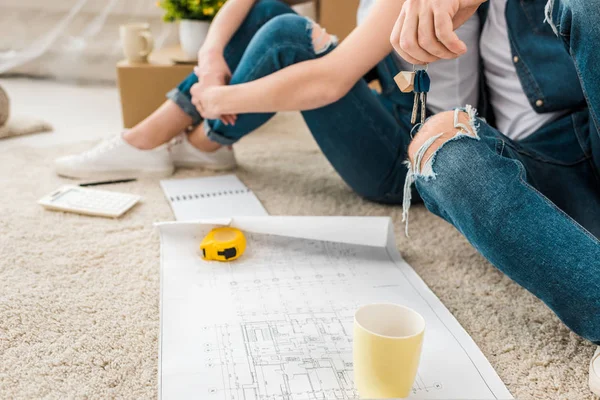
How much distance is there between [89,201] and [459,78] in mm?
705

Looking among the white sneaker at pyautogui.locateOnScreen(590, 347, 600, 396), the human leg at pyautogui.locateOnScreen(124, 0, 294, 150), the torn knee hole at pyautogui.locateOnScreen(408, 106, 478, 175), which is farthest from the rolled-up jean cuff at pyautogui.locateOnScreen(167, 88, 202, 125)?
the white sneaker at pyautogui.locateOnScreen(590, 347, 600, 396)

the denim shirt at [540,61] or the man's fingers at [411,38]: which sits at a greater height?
the man's fingers at [411,38]

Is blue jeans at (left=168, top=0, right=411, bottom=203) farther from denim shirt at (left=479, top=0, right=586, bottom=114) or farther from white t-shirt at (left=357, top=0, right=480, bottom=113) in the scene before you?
denim shirt at (left=479, top=0, right=586, bottom=114)

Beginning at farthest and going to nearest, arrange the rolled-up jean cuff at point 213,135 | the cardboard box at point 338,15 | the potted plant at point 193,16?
the cardboard box at point 338,15, the potted plant at point 193,16, the rolled-up jean cuff at point 213,135

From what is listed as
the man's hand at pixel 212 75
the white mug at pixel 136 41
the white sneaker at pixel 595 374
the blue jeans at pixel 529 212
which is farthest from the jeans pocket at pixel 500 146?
the white mug at pixel 136 41

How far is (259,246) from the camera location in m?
0.89

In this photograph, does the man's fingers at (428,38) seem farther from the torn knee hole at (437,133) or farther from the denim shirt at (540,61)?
the denim shirt at (540,61)

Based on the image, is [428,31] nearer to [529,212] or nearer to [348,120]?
[529,212]

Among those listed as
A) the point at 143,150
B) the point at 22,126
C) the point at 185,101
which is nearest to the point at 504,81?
the point at 185,101

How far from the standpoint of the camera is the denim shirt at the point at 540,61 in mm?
845

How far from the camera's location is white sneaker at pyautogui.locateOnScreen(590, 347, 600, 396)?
59 centimetres

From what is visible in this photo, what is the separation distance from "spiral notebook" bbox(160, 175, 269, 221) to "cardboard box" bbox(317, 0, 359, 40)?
797 mm

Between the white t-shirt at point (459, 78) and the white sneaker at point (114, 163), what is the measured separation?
57 cm

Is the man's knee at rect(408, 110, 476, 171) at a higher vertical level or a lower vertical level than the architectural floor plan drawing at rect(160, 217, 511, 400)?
higher
